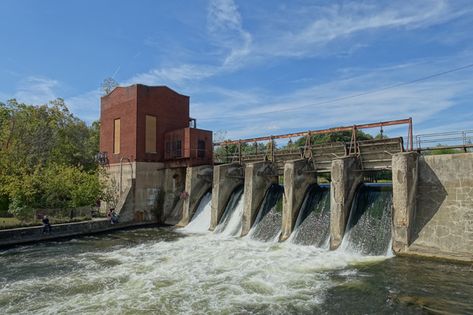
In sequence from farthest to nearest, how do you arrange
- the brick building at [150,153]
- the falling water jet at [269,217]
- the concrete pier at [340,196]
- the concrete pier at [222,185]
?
1. the brick building at [150,153]
2. the concrete pier at [222,185]
3. the falling water jet at [269,217]
4. the concrete pier at [340,196]

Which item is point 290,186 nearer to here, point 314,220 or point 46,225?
point 314,220

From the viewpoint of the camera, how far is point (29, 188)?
82.1 feet

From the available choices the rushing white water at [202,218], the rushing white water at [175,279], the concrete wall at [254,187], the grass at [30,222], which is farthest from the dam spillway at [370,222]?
the grass at [30,222]

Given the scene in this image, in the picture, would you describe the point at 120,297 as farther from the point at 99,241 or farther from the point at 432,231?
the point at 432,231

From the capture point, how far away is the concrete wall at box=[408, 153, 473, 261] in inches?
535

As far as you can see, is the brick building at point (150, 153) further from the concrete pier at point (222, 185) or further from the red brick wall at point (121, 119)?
the concrete pier at point (222, 185)

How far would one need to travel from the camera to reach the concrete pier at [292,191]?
18.4 meters

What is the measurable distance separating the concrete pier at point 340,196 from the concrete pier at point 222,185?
8807mm

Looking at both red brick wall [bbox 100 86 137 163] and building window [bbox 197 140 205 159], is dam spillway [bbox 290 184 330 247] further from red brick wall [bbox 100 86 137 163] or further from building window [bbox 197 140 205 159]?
red brick wall [bbox 100 86 137 163]

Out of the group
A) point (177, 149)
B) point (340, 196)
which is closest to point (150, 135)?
point (177, 149)

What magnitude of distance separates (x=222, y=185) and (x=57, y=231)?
10.5m

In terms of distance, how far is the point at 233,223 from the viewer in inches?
862

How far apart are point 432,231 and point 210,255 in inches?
368

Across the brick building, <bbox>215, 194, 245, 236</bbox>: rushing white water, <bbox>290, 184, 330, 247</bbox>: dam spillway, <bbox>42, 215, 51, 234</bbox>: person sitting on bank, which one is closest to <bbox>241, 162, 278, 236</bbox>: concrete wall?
<bbox>215, 194, 245, 236</bbox>: rushing white water
